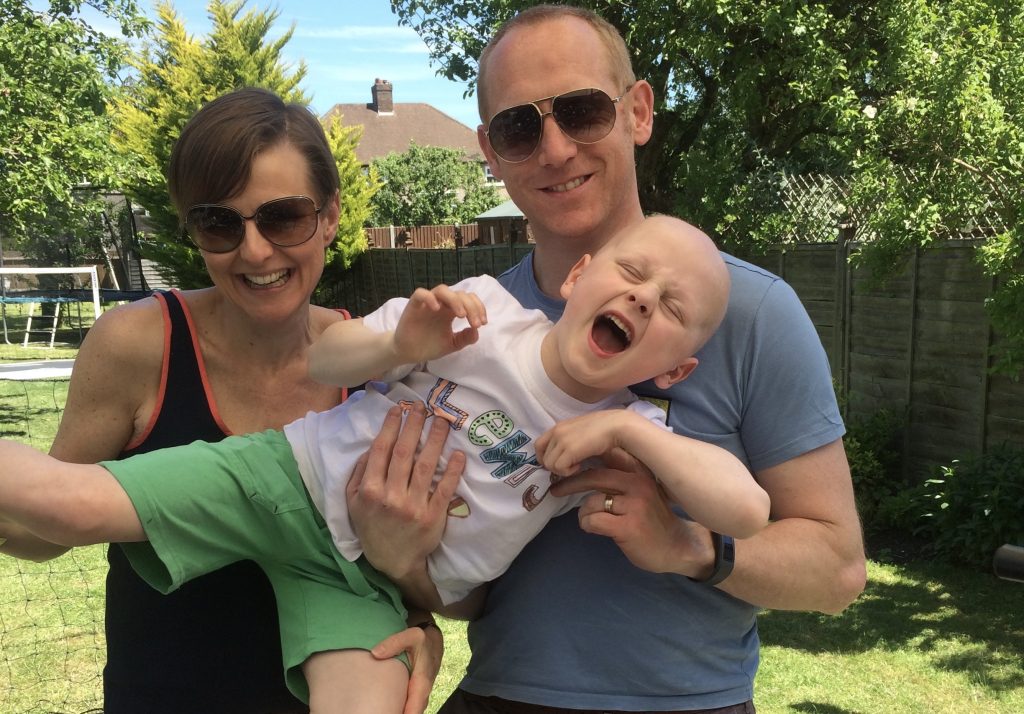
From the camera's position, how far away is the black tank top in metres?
2.14

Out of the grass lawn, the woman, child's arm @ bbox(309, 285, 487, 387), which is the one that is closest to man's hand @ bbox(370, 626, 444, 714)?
the woman

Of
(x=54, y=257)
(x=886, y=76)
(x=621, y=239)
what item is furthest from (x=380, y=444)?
(x=54, y=257)

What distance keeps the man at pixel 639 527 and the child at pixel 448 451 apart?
0.08 metres

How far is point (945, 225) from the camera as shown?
673 cm

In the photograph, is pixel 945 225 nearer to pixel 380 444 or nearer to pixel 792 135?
pixel 792 135

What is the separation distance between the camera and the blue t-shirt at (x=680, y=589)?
68.2 inches

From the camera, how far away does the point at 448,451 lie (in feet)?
6.15

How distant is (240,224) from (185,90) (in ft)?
67.0

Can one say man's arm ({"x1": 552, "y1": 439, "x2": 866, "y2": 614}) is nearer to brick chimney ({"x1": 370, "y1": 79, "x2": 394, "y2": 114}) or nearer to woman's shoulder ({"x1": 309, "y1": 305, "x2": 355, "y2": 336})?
woman's shoulder ({"x1": 309, "y1": 305, "x2": 355, "y2": 336})

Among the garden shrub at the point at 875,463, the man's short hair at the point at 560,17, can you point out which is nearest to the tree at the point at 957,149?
the garden shrub at the point at 875,463

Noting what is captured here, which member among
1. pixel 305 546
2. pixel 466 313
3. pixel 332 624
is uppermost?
pixel 466 313

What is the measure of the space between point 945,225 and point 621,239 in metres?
5.83

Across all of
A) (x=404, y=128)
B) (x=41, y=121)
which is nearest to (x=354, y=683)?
(x=41, y=121)

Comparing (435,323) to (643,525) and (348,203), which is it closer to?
(643,525)
